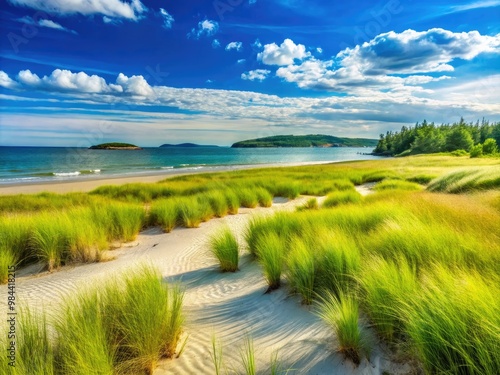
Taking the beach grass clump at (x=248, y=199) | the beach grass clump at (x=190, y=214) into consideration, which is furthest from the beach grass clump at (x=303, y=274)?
the beach grass clump at (x=248, y=199)

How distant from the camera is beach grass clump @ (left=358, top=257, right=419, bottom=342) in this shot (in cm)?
267

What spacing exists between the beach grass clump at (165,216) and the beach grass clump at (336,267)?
636 centimetres

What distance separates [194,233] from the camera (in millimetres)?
9062

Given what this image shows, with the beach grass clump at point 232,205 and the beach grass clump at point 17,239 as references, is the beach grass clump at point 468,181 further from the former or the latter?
the beach grass clump at point 17,239

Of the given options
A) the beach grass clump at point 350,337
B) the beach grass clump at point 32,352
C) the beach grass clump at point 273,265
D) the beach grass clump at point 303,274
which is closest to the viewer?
the beach grass clump at point 32,352

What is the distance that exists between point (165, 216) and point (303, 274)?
265 inches

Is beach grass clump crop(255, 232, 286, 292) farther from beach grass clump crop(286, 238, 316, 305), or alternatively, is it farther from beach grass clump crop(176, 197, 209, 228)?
beach grass clump crop(176, 197, 209, 228)

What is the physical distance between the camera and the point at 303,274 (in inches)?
153

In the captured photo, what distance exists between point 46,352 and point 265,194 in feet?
39.4

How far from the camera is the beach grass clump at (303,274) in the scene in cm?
381

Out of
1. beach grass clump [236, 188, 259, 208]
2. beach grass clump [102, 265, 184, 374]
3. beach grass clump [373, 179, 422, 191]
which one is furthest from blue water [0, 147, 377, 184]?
beach grass clump [102, 265, 184, 374]

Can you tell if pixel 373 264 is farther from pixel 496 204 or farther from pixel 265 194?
pixel 265 194

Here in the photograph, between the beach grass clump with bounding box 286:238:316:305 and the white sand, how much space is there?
15cm

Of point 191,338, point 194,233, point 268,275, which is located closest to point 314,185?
A: point 194,233
